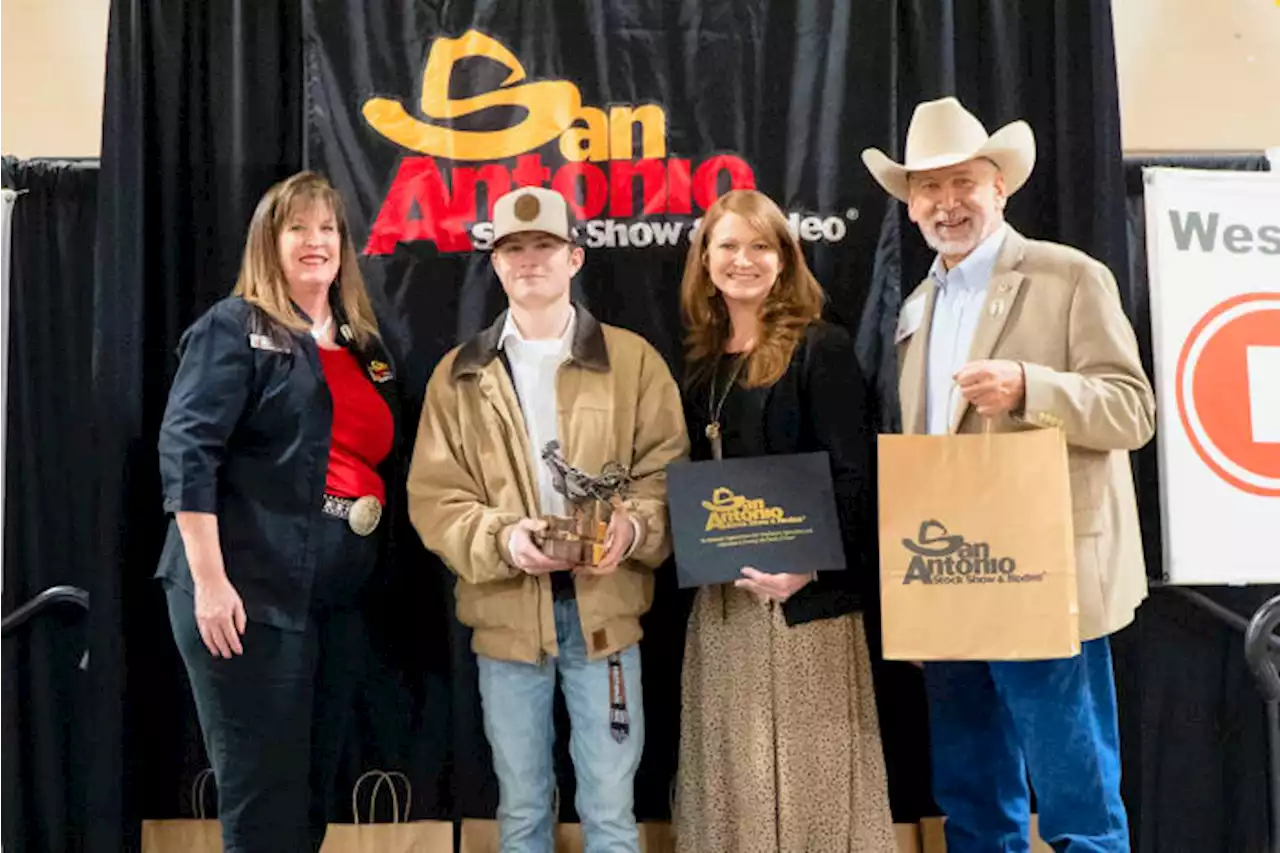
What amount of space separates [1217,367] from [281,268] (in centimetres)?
224

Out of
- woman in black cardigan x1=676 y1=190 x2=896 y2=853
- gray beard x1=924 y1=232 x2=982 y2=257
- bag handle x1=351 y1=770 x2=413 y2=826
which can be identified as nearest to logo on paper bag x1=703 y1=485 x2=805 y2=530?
woman in black cardigan x1=676 y1=190 x2=896 y2=853

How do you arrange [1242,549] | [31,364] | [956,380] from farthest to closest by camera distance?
[31,364] → [1242,549] → [956,380]

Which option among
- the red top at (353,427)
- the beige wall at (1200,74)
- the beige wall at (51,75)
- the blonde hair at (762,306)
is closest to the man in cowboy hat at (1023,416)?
the blonde hair at (762,306)

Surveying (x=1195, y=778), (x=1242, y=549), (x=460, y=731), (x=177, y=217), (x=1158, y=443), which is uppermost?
(x=177, y=217)

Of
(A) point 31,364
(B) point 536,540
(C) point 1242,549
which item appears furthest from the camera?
(A) point 31,364

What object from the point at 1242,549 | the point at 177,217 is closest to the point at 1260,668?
the point at 1242,549

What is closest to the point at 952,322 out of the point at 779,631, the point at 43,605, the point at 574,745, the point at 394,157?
the point at 779,631

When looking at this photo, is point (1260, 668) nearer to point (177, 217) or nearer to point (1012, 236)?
point (1012, 236)

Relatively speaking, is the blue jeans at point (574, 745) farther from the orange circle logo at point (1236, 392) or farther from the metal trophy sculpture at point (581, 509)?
the orange circle logo at point (1236, 392)

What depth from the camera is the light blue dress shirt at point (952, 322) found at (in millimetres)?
2197

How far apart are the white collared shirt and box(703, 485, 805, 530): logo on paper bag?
0.33 meters

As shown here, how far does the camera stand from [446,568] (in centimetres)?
267

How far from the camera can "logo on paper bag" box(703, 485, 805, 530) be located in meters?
2.17

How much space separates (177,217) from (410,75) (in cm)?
68
